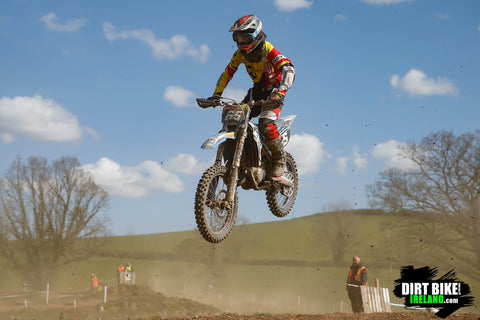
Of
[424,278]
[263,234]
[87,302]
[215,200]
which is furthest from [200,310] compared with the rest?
[263,234]

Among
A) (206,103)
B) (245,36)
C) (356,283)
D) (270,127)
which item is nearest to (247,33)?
(245,36)

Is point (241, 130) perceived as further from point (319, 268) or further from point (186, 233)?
point (186, 233)

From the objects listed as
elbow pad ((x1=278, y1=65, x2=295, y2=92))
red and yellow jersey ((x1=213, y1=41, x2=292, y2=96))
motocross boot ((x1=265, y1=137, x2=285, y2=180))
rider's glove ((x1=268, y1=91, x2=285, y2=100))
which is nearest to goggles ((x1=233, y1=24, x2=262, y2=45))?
red and yellow jersey ((x1=213, y1=41, x2=292, y2=96))

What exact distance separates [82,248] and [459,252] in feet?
97.7

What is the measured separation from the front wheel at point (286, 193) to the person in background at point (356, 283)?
394 centimetres

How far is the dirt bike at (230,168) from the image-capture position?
6.58 meters

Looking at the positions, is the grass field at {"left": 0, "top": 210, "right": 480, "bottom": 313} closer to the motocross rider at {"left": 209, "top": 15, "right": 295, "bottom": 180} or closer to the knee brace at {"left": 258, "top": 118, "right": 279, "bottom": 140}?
the motocross rider at {"left": 209, "top": 15, "right": 295, "bottom": 180}

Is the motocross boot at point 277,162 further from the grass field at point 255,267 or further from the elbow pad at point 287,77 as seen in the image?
the grass field at point 255,267

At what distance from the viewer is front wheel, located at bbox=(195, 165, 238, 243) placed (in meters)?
6.48

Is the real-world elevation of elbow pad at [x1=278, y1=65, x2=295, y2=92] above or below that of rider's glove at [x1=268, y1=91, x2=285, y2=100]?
above

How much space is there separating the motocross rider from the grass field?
21.9 m

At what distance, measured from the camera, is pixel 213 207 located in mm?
6754

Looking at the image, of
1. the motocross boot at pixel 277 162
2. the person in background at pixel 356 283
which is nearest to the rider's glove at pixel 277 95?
the motocross boot at pixel 277 162

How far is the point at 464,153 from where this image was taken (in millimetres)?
23641
